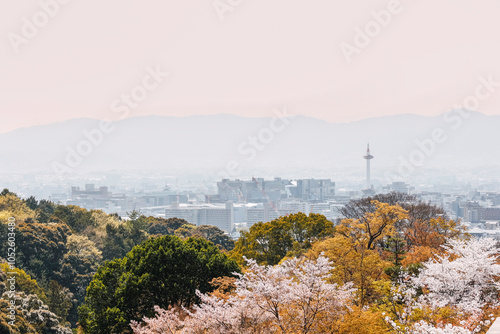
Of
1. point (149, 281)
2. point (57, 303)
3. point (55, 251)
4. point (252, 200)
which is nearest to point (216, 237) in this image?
point (55, 251)

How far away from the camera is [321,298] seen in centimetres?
941

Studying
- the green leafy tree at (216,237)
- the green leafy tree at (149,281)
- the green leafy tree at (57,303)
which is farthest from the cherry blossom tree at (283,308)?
the green leafy tree at (216,237)

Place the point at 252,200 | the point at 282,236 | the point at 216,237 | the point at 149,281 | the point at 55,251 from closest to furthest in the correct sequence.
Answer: the point at 149,281, the point at 282,236, the point at 55,251, the point at 216,237, the point at 252,200

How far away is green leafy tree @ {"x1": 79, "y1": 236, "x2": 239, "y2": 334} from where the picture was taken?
14234mm

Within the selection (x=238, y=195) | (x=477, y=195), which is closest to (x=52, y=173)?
A: (x=238, y=195)

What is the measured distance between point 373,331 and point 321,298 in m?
1.27

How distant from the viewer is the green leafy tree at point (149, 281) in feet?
46.7

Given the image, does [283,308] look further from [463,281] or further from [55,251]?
[55,251]

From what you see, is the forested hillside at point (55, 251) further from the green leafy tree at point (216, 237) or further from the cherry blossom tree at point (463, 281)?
the cherry blossom tree at point (463, 281)

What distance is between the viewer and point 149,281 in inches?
564

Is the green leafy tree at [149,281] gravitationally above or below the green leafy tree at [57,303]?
above

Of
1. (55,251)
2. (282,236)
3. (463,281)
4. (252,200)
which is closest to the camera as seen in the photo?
(463,281)

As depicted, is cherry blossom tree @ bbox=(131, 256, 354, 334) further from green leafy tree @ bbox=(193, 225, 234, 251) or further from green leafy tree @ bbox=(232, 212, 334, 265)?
green leafy tree @ bbox=(193, 225, 234, 251)

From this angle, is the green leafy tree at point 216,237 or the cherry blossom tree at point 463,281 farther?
the green leafy tree at point 216,237
